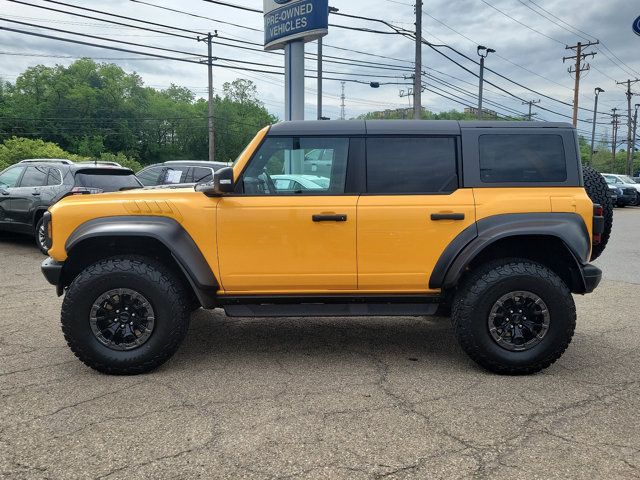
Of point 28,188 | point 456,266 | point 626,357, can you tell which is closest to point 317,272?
point 456,266

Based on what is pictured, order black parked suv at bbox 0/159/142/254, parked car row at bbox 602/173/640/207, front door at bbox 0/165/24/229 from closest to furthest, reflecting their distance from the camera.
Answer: black parked suv at bbox 0/159/142/254
front door at bbox 0/165/24/229
parked car row at bbox 602/173/640/207

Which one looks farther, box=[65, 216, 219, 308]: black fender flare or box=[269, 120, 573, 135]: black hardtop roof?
box=[269, 120, 573, 135]: black hardtop roof

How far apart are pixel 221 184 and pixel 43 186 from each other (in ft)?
23.4

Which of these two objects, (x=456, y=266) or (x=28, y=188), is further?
(x=28, y=188)

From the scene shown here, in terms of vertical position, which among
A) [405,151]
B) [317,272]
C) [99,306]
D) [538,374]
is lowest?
[538,374]

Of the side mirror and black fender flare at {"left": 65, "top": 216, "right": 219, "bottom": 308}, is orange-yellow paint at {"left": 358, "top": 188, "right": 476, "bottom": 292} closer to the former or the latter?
the side mirror

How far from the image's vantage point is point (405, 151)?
3992 millimetres

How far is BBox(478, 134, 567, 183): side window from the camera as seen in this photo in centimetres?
392

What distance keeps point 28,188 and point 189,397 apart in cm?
784

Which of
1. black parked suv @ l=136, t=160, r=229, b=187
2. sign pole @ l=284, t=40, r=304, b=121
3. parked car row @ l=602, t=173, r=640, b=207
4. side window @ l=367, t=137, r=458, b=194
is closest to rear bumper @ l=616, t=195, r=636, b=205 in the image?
parked car row @ l=602, t=173, r=640, b=207

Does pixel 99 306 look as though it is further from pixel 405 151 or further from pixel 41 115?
pixel 41 115

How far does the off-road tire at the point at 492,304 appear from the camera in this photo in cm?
378

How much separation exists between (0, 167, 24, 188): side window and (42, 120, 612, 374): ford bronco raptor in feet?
23.5

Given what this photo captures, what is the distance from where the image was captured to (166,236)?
378 centimetres
